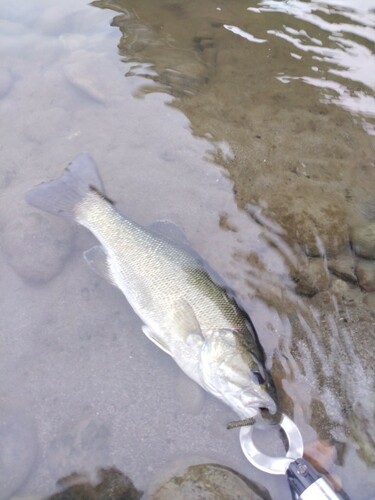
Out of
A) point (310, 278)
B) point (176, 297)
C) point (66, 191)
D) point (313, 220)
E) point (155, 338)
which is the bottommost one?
point (155, 338)

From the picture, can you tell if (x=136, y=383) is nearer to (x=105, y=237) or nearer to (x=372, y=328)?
(x=105, y=237)

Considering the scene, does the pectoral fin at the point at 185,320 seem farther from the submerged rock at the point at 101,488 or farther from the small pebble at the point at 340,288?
the small pebble at the point at 340,288

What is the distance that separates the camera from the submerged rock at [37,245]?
4.57 meters

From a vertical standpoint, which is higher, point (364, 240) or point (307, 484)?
point (364, 240)

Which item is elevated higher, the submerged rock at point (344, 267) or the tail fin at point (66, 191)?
the tail fin at point (66, 191)

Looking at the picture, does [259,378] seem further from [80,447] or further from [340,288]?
[80,447]

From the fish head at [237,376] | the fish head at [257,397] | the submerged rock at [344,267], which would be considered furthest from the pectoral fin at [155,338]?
the submerged rock at [344,267]

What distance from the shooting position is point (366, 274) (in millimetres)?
4387

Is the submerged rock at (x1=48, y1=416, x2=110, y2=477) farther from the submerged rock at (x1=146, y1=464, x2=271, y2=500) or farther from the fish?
the fish

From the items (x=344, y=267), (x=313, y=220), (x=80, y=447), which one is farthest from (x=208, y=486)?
(x=313, y=220)

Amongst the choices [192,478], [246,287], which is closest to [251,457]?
[192,478]

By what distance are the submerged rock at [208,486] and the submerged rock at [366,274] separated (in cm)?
204

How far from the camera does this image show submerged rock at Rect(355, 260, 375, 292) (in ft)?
14.2

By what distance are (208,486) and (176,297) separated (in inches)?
58.5
